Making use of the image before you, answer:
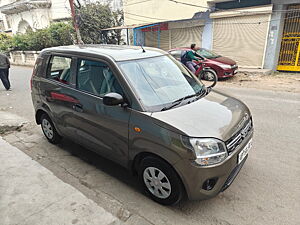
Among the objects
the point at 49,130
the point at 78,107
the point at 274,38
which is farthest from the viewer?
the point at 274,38

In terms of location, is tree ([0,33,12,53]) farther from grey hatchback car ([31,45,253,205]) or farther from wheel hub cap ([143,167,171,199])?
wheel hub cap ([143,167,171,199])

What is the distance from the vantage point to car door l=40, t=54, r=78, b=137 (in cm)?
348

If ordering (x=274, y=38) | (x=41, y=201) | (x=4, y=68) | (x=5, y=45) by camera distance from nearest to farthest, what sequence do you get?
1. (x=41, y=201)
2. (x=4, y=68)
3. (x=274, y=38)
4. (x=5, y=45)

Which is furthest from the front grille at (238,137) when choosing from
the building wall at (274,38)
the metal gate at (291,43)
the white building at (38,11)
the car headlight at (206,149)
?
the white building at (38,11)

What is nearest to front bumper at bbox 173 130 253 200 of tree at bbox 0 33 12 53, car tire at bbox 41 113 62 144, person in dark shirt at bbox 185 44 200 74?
car tire at bbox 41 113 62 144

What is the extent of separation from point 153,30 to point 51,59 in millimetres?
14731

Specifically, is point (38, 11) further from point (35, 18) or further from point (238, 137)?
point (238, 137)

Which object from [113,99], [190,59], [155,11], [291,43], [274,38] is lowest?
[190,59]

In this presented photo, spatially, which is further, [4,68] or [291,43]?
[291,43]

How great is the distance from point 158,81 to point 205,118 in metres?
0.88

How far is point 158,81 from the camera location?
3.05m

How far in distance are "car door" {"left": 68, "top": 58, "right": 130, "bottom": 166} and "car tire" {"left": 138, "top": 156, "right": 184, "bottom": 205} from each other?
0.36 meters

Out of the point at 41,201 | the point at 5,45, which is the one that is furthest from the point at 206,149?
the point at 5,45

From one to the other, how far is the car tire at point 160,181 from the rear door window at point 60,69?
1905 millimetres
